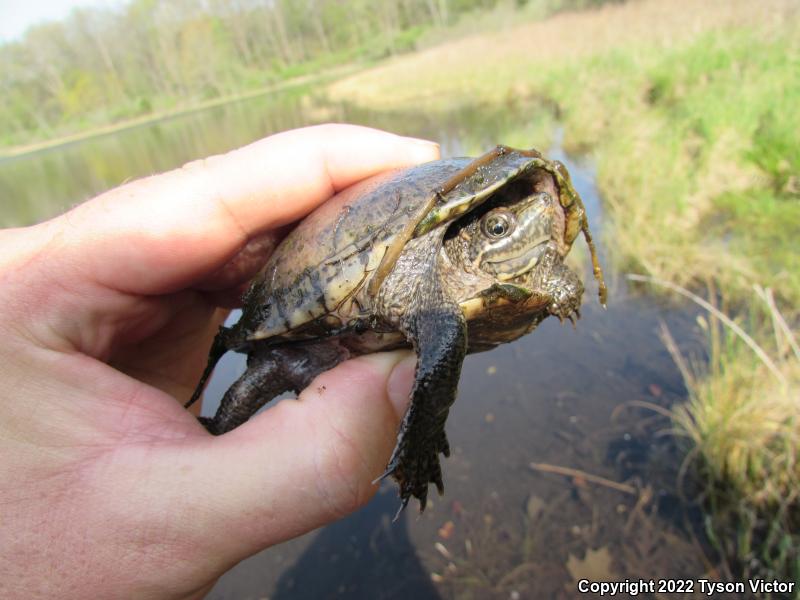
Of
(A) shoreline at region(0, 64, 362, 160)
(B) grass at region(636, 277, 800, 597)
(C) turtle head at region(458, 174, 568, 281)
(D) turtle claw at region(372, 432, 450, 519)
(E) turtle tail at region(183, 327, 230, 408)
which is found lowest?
(B) grass at region(636, 277, 800, 597)

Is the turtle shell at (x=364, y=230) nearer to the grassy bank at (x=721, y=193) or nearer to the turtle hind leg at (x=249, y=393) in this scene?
the turtle hind leg at (x=249, y=393)

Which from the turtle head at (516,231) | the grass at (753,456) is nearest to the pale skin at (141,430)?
the turtle head at (516,231)

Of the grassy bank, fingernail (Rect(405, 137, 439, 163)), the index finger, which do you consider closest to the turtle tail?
the index finger

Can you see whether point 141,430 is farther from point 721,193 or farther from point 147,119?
point 147,119

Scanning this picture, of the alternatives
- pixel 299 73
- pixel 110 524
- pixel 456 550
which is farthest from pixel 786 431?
pixel 299 73

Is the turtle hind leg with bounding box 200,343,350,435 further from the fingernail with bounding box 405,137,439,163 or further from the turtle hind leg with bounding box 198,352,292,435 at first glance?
the fingernail with bounding box 405,137,439,163

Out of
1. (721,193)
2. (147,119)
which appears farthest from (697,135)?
(147,119)
